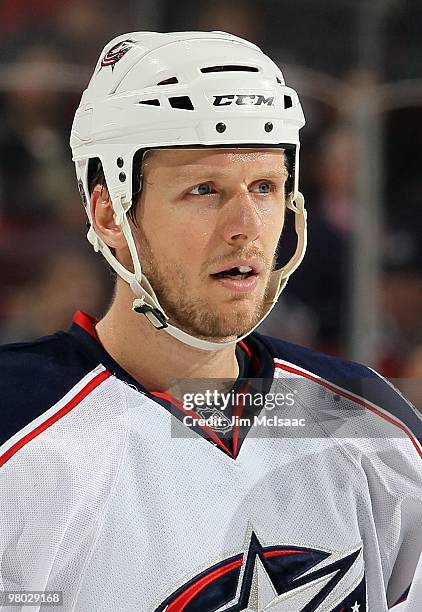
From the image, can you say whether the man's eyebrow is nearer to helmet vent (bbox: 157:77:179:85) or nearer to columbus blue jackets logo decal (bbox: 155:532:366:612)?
helmet vent (bbox: 157:77:179:85)

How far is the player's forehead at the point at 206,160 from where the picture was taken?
1404 millimetres

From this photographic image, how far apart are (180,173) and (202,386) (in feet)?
1.01

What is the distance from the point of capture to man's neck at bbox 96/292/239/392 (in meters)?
1.51

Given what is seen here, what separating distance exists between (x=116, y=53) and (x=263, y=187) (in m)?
0.28

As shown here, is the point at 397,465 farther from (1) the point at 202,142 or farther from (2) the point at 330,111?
(2) the point at 330,111

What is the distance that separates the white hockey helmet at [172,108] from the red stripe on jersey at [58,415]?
0.11m

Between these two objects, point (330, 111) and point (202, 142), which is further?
point (330, 111)

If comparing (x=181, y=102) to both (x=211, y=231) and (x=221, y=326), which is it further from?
(x=221, y=326)

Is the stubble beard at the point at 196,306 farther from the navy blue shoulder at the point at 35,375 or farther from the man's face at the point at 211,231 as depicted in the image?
the navy blue shoulder at the point at 35,375

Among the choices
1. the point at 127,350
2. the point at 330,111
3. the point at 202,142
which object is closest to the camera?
the point at 202,142

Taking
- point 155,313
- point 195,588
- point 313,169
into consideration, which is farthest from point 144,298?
point 313,169

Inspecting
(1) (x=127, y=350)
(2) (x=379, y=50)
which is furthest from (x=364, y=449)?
(2) (x=379, y=50)

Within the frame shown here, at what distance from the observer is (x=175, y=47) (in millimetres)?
1463

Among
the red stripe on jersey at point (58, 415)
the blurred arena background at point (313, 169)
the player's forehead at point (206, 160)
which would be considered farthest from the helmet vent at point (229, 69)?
the blurred arena background at point (313, 169)
